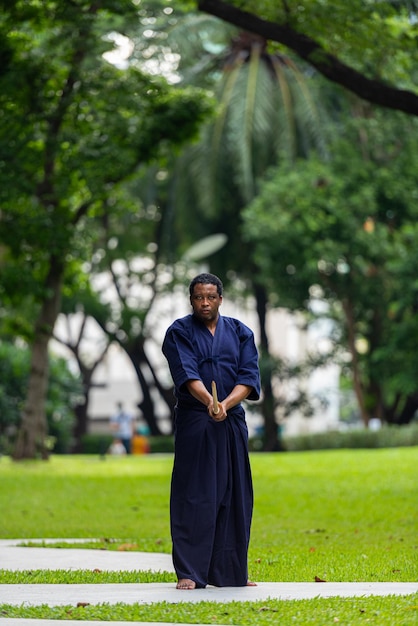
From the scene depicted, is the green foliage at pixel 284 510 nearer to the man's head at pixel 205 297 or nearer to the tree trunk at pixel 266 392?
the man's head at pixel 205 297

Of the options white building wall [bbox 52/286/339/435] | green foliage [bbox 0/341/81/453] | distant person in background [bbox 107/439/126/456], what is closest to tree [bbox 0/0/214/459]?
green foliage [bbox 0/341/81/453]

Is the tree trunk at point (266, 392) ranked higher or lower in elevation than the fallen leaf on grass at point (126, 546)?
lower

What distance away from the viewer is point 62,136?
24.1 metres

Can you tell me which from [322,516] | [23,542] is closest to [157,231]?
[322,516]

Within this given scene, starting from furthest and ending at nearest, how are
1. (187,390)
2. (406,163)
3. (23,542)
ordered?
1. (406,163)
2. (23,542)
3. (187,390)

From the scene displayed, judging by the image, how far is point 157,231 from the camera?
4338 cm

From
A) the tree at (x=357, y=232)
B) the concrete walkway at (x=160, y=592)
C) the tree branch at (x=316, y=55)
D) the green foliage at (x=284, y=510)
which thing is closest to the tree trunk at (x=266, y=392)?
the tree at (x=357, y=232)

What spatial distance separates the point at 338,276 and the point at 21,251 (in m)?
14.1

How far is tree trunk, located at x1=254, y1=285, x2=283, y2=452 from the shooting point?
41094 mm

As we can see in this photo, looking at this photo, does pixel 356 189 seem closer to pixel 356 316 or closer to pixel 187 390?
pixel 356 316

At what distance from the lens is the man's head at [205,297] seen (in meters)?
8.29

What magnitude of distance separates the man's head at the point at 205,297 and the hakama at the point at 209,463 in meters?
0.09

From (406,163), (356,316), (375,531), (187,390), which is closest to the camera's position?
(187,390)

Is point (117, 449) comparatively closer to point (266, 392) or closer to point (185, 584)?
point (266, 392)
